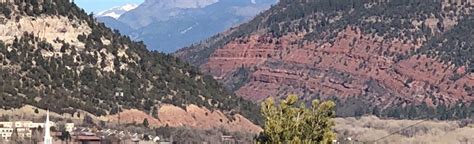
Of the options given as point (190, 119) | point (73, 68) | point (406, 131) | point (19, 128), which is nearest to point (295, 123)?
point (19, 128)

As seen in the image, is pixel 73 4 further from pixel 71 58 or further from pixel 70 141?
pixel 70 141

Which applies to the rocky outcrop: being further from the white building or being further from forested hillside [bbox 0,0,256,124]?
the white building

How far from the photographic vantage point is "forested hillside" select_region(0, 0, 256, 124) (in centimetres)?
10919

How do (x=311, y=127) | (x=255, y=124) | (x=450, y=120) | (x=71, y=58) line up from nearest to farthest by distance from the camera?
1. (x=311, y=127)
2. (x=71, y=58)
3. (x=255, y=124)
4. (x=450, y=120)

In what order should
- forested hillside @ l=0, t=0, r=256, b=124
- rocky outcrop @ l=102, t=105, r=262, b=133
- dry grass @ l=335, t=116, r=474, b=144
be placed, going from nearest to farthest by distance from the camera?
forested hillside @ l=0, t=0, r=256, b=124
rocky outcrop @ l=102, t=105, r=262, b=133
dry grass @ l=335, t=116, r=474, b=144

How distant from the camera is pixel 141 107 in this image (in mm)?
119562

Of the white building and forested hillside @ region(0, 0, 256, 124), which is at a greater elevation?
forested hillside @ region(0, 0, 256, 124)

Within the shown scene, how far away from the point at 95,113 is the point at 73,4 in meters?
16.7

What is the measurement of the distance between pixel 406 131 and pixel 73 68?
60771 mm

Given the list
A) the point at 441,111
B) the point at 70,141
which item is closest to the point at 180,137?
the point at 70,141

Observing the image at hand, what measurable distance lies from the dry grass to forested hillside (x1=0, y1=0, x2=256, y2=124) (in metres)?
21.4

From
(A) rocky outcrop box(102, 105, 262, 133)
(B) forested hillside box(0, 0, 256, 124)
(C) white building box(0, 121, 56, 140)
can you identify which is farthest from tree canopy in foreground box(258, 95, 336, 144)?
(A) rocky outcrop box(102, 105, 262, 133)

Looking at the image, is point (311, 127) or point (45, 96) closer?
point (311, 127)

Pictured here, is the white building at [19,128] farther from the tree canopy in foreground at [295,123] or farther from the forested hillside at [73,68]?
the tree canopy in foreground at [295,123]
